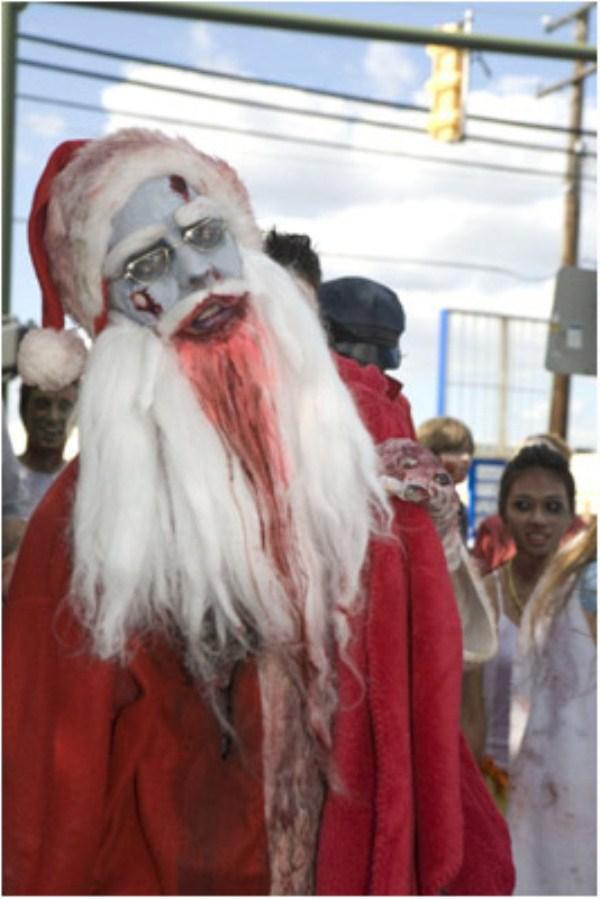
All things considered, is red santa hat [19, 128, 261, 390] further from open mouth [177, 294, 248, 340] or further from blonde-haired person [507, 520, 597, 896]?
blonde-haired person [507, 520, 597, 896]

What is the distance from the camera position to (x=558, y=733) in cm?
426

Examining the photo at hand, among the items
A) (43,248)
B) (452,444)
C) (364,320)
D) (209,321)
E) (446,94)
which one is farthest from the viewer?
(446,94)

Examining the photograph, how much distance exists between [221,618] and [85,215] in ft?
2.58

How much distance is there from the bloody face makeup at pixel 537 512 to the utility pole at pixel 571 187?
60.1ft

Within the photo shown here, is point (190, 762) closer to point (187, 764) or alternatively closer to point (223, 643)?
point (187, 764)

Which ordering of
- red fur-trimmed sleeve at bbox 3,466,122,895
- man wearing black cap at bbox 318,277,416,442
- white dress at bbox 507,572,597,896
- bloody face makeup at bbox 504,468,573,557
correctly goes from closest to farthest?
red fur-trimmed sleeve at bbox 3,466,122,895
man wearing black cap at bbox 318,277,416,442
white dress at bbox 507,572,597,896
bloody face makeup at bbox 504,468,573,557

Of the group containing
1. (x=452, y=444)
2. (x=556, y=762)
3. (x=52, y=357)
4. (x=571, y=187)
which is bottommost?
(x=556, y=762)

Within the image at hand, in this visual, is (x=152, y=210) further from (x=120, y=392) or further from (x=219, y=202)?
(x=120, y=392)

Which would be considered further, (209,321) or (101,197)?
(101,197)

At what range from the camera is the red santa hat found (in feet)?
9.25

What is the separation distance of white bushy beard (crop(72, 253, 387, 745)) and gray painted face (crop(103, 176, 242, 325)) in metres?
0.05

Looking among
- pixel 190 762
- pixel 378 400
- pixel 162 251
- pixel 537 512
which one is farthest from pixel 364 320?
pixel 537 512

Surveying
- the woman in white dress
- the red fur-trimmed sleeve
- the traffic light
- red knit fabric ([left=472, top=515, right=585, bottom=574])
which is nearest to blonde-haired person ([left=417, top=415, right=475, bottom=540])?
red knit fabric ([left=472, top=515, right=585, bottom=574])

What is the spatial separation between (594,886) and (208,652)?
2.03m
